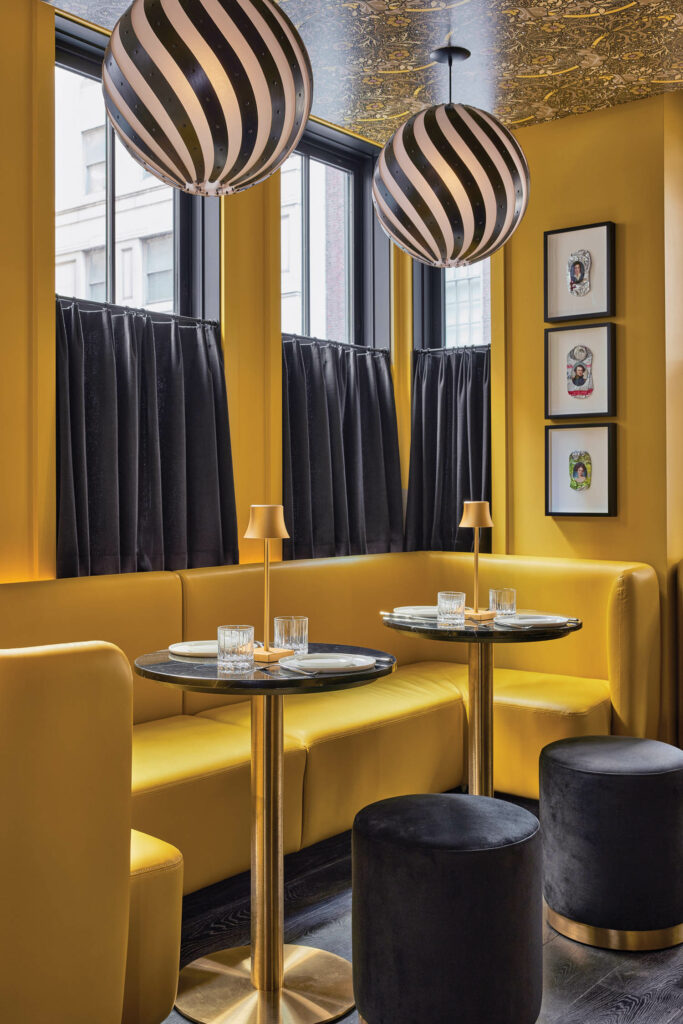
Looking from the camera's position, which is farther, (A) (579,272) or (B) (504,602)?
(A) (579,272)

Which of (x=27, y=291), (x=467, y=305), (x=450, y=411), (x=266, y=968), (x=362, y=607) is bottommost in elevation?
(x=266, y=968)

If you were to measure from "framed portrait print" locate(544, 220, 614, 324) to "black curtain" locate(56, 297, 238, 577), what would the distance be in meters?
1.55

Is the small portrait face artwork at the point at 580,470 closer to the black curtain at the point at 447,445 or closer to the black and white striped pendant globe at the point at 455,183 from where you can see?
the black curtain at the point at 447,445

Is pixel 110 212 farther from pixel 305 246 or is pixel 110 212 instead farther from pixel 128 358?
pixel 305 246

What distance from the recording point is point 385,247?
15.5ft

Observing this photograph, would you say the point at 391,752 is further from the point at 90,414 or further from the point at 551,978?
the point at 90,414

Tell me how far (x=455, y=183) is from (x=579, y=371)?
1.99 metres

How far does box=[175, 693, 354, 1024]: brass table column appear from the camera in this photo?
2.14 metres

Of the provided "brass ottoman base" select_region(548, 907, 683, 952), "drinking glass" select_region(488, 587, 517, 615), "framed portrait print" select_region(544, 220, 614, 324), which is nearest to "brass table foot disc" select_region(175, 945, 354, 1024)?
"brass ottoman base" select_region(548, 907, 683, 952)

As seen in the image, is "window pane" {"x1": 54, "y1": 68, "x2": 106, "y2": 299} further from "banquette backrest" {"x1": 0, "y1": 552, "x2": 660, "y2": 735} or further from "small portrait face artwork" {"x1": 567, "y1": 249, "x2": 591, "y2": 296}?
"small portrait face artwork" {"x1": 567, "y1": 249, "x2": 591, "y2": 296}

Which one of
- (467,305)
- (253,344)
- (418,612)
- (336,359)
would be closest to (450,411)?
(467,305)

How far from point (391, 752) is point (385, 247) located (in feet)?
8.53

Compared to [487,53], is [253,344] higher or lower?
lower

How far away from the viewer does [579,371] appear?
13.7 ft
